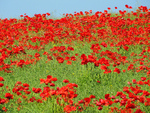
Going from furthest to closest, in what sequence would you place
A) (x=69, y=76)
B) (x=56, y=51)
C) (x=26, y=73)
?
(x=56, y=51), (x=26, y=73), (x=69, y=76)

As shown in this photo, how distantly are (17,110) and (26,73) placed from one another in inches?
70.8

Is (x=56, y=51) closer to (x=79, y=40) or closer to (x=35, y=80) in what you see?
(x=79, y=40)

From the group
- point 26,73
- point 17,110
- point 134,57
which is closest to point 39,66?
point 26,73

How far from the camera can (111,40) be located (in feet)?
27.1

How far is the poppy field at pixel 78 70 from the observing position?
3.64 metres

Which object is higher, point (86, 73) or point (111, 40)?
point (111, 40)

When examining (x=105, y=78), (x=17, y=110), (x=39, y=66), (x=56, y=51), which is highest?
(x=56, y=51)

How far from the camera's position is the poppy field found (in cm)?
364

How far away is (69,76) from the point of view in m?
5.45

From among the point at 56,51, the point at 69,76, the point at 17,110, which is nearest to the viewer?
the point at 17,110

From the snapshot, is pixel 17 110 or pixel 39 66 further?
pixel 39 66

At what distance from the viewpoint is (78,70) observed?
565 cm

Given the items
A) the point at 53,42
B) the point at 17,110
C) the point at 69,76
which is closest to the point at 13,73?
the point at 69,76

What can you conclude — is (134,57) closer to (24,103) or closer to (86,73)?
(86,73)
